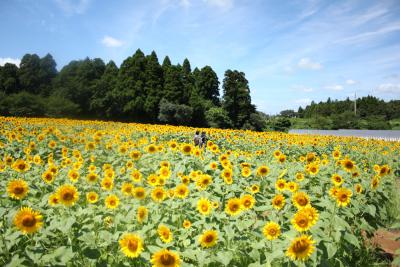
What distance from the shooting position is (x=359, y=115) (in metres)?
67.1

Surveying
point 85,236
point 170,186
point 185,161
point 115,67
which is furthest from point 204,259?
point 115,67

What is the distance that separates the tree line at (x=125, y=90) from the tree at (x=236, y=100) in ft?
0.51

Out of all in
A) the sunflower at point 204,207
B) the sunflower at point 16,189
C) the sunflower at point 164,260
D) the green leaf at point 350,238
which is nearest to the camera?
the sunflower at point 164,260

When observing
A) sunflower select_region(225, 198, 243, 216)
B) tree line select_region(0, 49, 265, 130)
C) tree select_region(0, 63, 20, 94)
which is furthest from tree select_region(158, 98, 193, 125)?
sunflower select_region(225, 198, 243, 216)

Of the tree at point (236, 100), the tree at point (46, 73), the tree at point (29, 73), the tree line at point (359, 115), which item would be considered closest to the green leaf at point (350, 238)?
the tree at point (236, 100)

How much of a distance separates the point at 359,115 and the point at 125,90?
48531 millimetres

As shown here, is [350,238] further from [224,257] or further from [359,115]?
[359,115]

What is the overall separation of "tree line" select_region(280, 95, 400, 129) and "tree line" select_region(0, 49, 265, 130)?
12.7 meters

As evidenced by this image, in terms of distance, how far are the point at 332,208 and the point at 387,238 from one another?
282 centimetres

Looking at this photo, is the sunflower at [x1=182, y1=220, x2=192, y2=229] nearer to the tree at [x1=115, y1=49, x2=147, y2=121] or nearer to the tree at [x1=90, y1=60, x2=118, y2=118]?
the tree at [x1=115, y1=49, x2=147, y2=121]

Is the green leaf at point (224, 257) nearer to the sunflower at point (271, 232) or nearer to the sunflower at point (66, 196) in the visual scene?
the sunflower at point (271, 232)

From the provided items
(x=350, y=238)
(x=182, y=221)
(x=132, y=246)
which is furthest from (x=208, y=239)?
(x=350, y=238)

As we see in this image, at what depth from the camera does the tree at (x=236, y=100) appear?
5131cm

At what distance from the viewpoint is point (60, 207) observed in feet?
11.9
